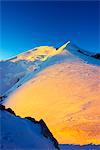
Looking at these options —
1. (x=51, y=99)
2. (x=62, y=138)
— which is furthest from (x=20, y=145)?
(x=51, y=99)

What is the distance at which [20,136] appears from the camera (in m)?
10.1

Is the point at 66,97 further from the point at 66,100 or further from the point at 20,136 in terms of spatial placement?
the point at 20,136

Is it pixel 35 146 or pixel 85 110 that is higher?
pixel 35 146

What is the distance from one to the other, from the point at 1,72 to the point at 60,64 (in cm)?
2372

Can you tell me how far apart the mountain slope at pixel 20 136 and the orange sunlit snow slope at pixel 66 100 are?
9323mm

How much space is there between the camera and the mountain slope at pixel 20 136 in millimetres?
9680

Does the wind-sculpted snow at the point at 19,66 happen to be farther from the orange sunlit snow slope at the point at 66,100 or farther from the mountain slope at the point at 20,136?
the mountain slope at the point at 20,136

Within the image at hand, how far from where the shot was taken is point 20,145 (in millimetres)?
9766

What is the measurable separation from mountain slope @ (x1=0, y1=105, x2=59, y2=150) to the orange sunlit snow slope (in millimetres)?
9323

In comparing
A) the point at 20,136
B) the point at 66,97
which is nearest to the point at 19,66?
the point at 66,97

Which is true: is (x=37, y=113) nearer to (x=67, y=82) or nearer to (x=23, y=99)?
(x=23, y=99)

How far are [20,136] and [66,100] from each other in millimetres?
19569

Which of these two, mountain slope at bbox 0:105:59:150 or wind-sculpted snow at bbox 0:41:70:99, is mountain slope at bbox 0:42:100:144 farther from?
wind-sculpted snow at bbox 0:41:70:99

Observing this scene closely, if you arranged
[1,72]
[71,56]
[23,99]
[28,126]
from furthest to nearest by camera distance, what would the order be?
[1,72] → [71,56] → [23,99] → [28,126]
